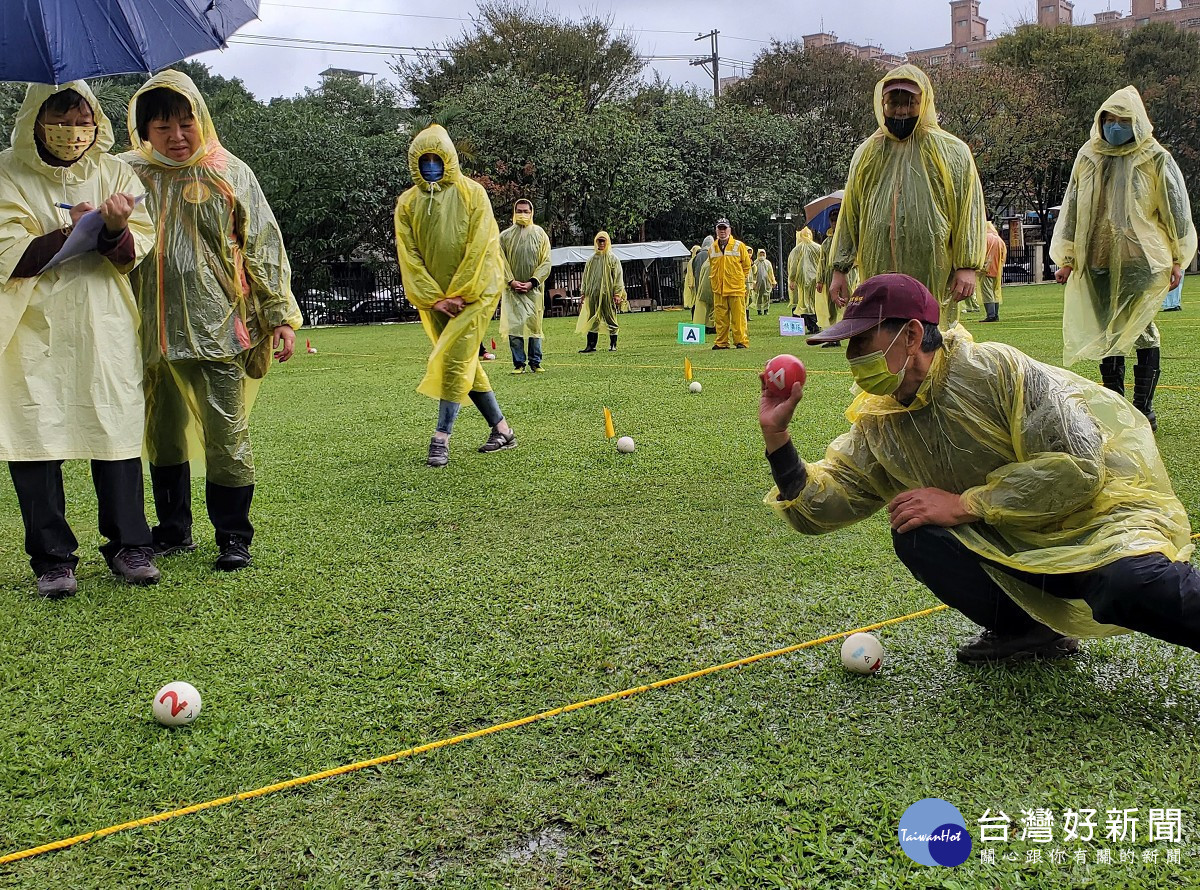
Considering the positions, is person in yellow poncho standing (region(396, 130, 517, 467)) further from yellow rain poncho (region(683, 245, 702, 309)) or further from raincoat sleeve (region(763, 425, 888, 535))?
yellow rain poncho (region(683, 245, 702, 309))

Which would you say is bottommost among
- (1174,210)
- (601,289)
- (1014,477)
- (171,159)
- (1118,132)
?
(1014,477)

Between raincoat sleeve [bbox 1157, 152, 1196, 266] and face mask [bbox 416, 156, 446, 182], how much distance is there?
184 inches

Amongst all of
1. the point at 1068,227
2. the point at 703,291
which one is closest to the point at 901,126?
the point at 1068,227

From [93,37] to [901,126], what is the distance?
368 cm

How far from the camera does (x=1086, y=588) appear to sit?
2.63 m

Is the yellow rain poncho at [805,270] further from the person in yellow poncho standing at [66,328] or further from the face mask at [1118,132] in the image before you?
the person in yellow poncho standing at [66,328]

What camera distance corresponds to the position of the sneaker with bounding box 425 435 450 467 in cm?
688

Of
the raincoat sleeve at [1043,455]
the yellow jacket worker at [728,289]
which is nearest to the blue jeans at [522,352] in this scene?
the yellow jacket worker at [728,289]

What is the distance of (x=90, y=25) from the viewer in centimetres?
368

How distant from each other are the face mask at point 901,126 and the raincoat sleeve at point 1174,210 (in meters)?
2.33

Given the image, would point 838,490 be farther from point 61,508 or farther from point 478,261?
point 478,261

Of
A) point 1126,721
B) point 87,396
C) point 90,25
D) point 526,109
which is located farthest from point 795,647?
point 526,109

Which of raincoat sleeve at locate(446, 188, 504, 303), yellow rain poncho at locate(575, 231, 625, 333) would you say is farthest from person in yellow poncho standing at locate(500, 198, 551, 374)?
raincoat sleeve at locate(446, 188, 504, 303)

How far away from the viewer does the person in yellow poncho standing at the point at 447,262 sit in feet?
22.4
